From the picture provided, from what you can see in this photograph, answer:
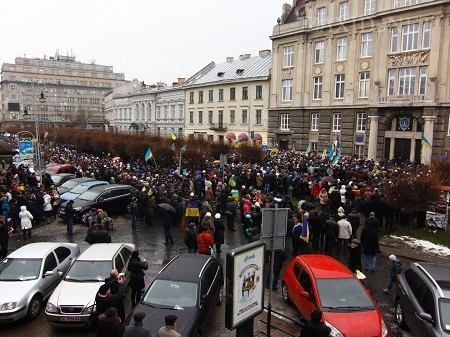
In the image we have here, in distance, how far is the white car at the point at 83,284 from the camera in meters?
8.80

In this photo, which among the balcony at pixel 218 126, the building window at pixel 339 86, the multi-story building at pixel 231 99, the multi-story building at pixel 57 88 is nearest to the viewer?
the building window at pixel 339 86

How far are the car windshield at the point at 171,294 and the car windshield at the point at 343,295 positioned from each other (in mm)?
2808

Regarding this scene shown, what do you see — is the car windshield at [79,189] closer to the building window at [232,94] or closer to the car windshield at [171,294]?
the car windshield at [171,294]

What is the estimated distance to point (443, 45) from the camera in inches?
1255

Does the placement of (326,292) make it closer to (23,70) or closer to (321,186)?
(321,186)

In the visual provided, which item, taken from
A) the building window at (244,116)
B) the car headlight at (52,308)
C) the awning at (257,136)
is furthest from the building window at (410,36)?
the car headlight at (52,308)

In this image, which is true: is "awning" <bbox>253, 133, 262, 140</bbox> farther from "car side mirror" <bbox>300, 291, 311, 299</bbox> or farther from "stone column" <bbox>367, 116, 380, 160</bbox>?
"car side mirror" <bbox>300, 291, 311, 299</bbox>

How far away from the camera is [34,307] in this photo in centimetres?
959

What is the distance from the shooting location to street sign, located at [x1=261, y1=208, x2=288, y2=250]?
26.7 ft

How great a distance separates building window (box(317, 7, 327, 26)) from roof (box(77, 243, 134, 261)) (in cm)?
3636

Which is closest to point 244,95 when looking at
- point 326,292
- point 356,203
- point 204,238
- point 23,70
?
point 356,203

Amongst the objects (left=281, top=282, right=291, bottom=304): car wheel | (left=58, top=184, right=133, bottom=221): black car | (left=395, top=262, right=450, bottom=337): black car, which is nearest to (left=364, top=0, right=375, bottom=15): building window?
(left=58, top=184, right=133, bottom=221): black car

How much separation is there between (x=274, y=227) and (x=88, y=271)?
523 centimetres

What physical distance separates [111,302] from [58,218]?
44.8 feet
